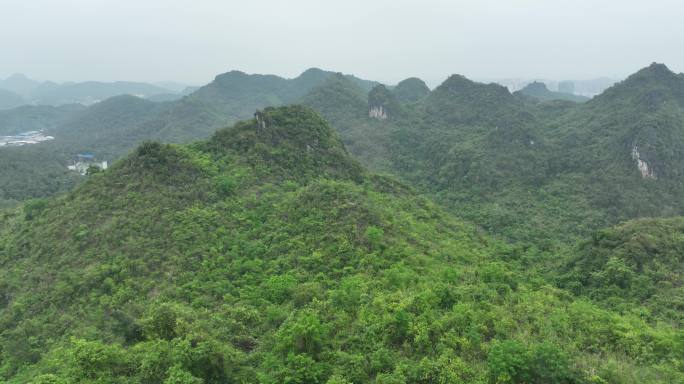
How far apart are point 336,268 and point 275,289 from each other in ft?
11.5

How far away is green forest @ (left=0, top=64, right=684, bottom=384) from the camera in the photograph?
1231 centimetres

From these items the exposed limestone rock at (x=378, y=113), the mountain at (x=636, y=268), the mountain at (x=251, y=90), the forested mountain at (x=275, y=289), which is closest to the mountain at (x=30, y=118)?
the mountain at (x=251, y=90)

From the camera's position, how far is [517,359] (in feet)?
35.7

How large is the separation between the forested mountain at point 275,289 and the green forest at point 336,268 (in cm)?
10

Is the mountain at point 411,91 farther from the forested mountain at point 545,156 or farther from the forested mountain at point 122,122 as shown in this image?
the forested mountain at point 545,156

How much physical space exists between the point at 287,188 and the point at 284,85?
13139cm

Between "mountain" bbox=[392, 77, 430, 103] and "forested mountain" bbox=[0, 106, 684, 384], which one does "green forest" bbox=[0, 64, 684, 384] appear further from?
"mountain" bbox=[392, 77, 430, 103]

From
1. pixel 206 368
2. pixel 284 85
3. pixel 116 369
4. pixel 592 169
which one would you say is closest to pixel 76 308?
pixel 116 369

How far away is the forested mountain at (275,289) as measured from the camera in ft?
39.4

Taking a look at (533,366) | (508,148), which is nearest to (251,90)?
(508,148)

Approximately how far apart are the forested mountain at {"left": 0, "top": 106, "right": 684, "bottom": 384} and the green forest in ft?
0.33

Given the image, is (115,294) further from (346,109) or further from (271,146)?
(346,109)

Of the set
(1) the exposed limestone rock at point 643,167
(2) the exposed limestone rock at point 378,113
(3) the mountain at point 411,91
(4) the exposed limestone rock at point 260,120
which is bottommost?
(1) the exposed limestone rock at point 643,167

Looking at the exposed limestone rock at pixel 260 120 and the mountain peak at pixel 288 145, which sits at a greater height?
the exposed limestone rock at pixel 260 120
